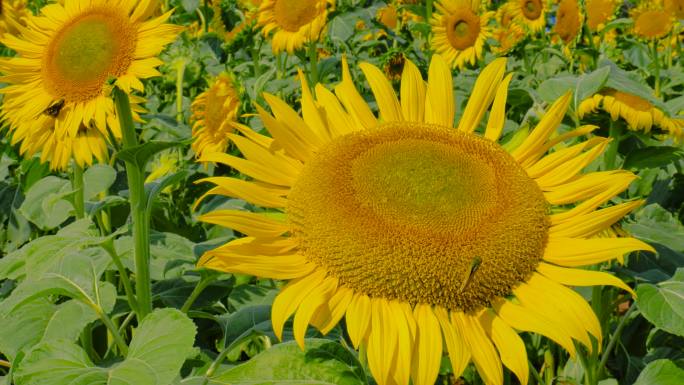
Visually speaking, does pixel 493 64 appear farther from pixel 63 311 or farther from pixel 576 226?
pixel 63 311

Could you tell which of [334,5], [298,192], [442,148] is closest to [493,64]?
[442,148]

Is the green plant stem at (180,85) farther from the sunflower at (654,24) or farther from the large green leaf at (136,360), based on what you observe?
the sunflower at (654,24)

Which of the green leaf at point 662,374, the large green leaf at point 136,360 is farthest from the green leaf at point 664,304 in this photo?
the large green leaf at point 136,360

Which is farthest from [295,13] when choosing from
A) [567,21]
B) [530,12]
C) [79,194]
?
[530,12]

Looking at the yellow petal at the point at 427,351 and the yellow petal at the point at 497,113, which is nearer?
the yellow petal at the point at 427,351

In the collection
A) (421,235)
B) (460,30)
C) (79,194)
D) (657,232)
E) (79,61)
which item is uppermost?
(79,61)

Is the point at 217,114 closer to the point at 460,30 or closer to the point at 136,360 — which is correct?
the point at 136,360
